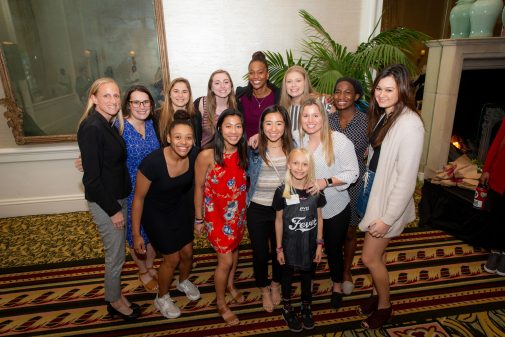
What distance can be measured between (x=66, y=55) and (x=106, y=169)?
3.00m

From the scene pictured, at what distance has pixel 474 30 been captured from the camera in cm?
Answer: 480

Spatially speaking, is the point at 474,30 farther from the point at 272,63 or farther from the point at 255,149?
the point at 255,149

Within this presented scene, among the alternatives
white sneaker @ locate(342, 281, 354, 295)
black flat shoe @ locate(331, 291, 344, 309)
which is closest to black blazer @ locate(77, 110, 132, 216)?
black flat shoe @ locate(331, 291, 344, 309)

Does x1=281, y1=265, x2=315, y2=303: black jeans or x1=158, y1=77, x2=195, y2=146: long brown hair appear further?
x1=158, y1=77, x2=195, y2=146: long brown hair

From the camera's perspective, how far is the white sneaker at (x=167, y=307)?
2.78 m

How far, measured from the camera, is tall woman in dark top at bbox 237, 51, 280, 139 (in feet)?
10.7

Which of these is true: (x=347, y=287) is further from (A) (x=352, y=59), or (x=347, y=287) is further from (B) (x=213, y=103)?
(A) (x=352, y=59)

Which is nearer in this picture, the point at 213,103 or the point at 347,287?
the point at 347,287

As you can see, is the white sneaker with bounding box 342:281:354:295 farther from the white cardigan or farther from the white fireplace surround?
the white fireplace surround

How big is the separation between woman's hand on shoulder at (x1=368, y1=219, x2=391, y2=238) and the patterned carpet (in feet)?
2.99

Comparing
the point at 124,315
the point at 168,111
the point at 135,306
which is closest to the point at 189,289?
the point at 135,306

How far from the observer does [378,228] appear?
2.21 m

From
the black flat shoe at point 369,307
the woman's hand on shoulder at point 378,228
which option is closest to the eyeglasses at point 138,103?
the woman's hand on shoulder at point 378,228

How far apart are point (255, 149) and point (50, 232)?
352cm
